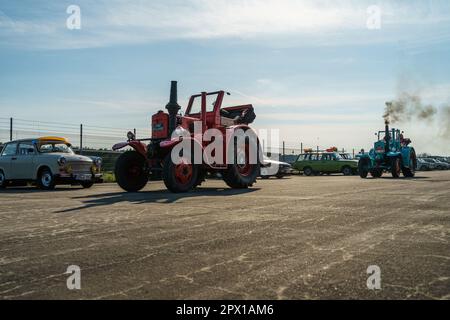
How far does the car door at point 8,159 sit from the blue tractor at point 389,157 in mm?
15425

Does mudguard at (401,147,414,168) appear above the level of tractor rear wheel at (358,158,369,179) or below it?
above

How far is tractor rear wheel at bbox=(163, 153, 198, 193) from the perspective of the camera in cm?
1006

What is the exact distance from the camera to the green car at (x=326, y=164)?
28.5m

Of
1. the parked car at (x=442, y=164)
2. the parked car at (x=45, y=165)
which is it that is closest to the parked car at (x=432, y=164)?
the parked car at (x=442, y=164)

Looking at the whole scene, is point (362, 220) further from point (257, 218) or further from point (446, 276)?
point (446, 276)

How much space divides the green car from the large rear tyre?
19461 millimetres

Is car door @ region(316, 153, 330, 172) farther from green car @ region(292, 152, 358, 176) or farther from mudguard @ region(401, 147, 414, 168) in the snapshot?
mudguard @ region(401, 147, 414, 168)

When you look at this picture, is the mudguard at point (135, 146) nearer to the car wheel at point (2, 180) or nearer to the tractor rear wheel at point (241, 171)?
the tractor rear wheel at point (241, 171)

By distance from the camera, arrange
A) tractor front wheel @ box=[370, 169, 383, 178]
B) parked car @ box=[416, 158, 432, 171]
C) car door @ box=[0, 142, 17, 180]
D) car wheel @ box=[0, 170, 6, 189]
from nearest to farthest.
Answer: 1. car door @ box=[0, 142, 17, 180]
2. car wheel @ box=[0, 170, 6, 189]
3. tractor front wheel @ box=[370, 169, 383, 178]
4. parked car @ box=[416, 158, 432, 171]

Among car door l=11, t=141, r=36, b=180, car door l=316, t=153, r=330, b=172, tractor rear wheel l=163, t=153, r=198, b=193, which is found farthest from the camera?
car door l=316, t=153, r=330, b=172

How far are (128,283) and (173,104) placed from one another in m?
8.17

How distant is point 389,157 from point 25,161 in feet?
54.3

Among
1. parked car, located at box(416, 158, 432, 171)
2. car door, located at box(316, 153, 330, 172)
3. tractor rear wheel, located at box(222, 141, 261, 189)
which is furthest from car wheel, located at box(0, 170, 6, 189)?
parked car, located at box(416, 158, 432, 171)
